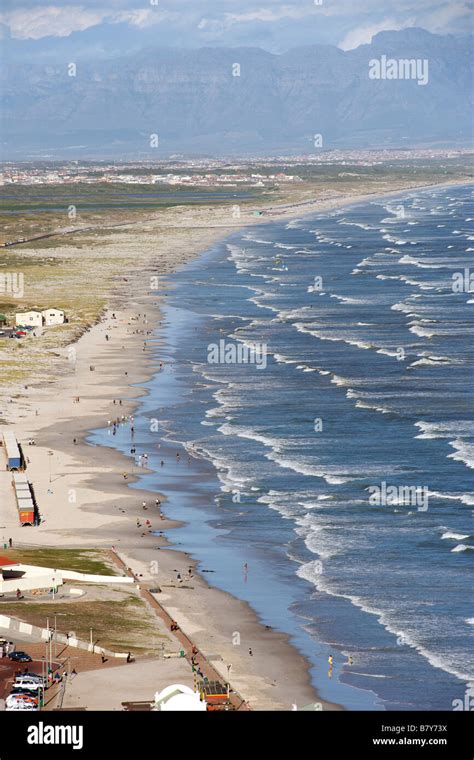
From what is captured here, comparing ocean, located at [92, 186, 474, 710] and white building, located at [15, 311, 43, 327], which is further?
white building, located at [15, 311, 43, 327]

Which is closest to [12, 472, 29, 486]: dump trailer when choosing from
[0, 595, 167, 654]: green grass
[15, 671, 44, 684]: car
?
[0, 595, 167, 654]: green grass

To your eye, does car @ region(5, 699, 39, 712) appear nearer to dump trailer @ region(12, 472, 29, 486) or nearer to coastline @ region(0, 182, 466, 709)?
coastline @ region(0, 182, 466, 709)

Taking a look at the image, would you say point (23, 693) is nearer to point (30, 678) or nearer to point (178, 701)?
point (30, 678)

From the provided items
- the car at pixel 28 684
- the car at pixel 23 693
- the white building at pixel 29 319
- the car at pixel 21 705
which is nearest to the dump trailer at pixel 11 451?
the car at pixel 28 684

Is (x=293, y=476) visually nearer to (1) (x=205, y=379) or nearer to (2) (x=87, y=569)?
(2) (x=87, y=569)

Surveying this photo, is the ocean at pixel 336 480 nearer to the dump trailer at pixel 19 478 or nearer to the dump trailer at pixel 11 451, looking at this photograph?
the dump trailer at pixel 11 451

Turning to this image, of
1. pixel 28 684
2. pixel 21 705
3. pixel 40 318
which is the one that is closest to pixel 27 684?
pixel 28 684
